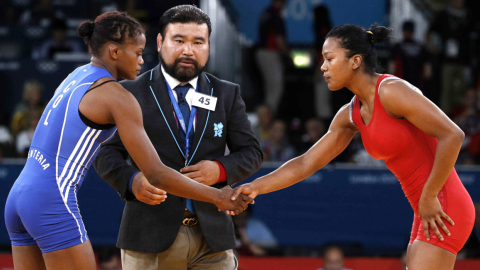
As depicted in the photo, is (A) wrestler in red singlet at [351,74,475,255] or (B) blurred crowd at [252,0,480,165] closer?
(A) wrestler in red singlet at [351,74,475,255]

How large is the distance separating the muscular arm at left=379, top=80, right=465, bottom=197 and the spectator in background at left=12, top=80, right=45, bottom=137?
18.4ft

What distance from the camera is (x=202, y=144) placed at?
3299 millimetres

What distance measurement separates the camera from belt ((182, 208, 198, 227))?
328cm

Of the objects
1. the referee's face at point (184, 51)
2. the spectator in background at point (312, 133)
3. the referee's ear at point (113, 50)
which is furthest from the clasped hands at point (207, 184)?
the spectator in background at point (312, 133)

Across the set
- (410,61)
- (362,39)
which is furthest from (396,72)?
(362,39)

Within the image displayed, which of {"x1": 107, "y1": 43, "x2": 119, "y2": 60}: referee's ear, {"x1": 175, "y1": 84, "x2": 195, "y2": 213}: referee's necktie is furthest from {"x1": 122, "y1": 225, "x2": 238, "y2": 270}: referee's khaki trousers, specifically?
{"x1": 107, "y1": 43, "x2": 119, "y2": 60}: referee's ear

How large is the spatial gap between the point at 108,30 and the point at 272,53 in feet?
19.4

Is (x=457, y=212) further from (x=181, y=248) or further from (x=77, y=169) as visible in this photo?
(x=77, y=169)

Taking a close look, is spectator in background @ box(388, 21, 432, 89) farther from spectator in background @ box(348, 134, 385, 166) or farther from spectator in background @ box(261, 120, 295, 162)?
spectator in background @ box(261, 120, 295, 162)

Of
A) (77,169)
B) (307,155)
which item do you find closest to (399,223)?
(307,155)

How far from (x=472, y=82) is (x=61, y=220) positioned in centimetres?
727

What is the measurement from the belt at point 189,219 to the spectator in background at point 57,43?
5.63m

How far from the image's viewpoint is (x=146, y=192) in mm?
3045

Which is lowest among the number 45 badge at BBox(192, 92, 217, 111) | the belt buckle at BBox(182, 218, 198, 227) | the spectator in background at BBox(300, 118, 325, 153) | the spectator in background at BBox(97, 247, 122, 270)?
the spectator in background at BBox(97, 247, 122, 270)
